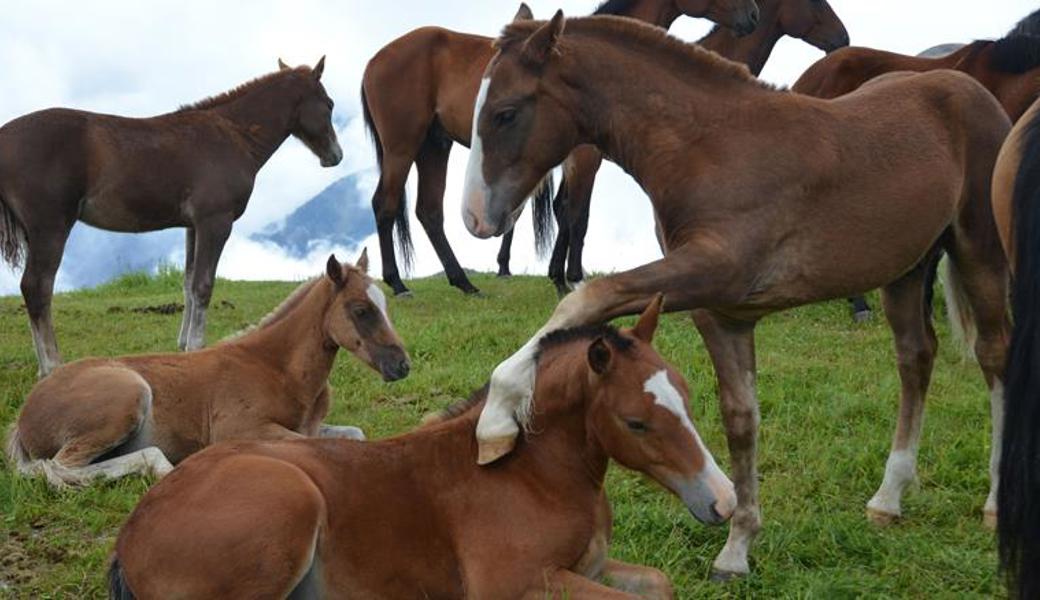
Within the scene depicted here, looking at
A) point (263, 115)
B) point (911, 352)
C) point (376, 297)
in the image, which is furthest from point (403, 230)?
point (911, 352)

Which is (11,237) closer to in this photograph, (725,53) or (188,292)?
(188,292)

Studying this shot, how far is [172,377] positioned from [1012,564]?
435cm

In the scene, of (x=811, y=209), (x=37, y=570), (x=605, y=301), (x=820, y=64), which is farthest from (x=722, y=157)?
(x=820, y=64)

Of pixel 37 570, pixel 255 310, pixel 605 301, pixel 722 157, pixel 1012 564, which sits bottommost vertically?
pixel 255 310

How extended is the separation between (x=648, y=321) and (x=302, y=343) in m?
2.97

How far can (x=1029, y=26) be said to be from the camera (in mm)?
8406

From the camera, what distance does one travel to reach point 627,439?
12.3 ft

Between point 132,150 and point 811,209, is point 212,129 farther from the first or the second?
point 811,209

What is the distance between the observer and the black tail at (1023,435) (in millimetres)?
2857

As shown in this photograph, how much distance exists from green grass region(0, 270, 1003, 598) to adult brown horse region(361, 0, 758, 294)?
55.4 inches

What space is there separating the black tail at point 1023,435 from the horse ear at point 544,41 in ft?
6.39

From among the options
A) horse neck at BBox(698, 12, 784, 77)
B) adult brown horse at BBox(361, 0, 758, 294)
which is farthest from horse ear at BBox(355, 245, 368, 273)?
horse neck at BBox(698, 12, 784, 77)

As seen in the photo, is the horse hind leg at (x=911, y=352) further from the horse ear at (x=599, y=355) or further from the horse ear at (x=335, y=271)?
the horse ear at (x=335, y=271)

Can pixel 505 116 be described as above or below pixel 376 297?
above
